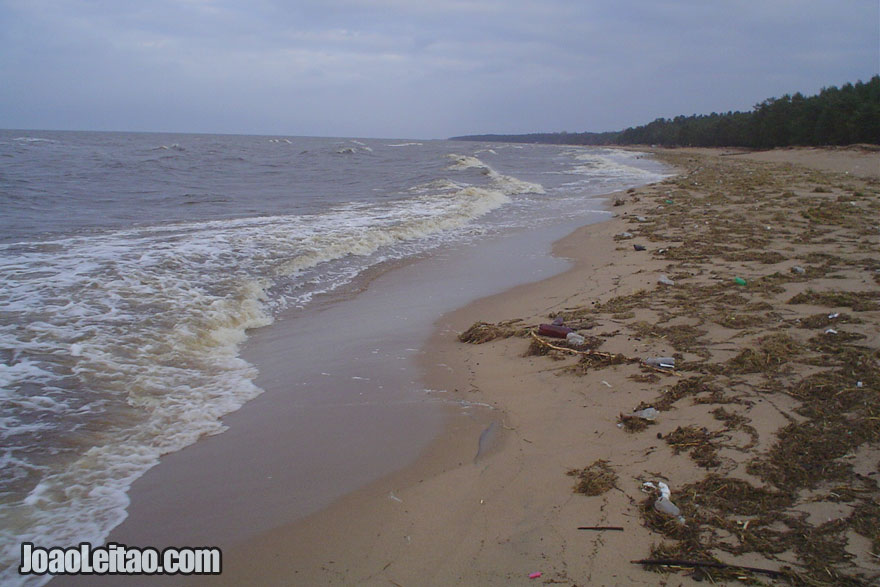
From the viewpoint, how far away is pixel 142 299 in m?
5.81

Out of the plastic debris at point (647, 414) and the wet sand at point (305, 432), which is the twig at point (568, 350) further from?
the wet sand at point (305, 432)

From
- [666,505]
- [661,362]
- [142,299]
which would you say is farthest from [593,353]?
[142,299]

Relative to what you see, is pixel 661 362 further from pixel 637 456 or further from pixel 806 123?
pixel 806 123

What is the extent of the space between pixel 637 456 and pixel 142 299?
217 inches

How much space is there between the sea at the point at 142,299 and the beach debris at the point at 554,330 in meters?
2.58

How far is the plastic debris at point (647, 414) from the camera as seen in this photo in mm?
3168

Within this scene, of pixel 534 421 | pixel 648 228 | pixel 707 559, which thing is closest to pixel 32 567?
pixel 534 421

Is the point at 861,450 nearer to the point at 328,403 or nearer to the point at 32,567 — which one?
the point at 328,403

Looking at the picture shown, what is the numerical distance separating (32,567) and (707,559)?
9.67 ft

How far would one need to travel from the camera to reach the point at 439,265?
8367 mm

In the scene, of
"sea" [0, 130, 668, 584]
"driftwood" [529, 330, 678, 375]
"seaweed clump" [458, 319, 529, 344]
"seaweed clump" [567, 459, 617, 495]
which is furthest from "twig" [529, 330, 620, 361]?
"sea" [0, 130, 668, 584]

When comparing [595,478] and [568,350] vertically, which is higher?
[568,350]

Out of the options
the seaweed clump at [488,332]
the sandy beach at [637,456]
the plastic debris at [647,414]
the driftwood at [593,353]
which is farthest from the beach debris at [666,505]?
the seaweed clump at [488,332]

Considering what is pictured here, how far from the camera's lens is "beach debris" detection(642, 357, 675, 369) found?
381 cm
